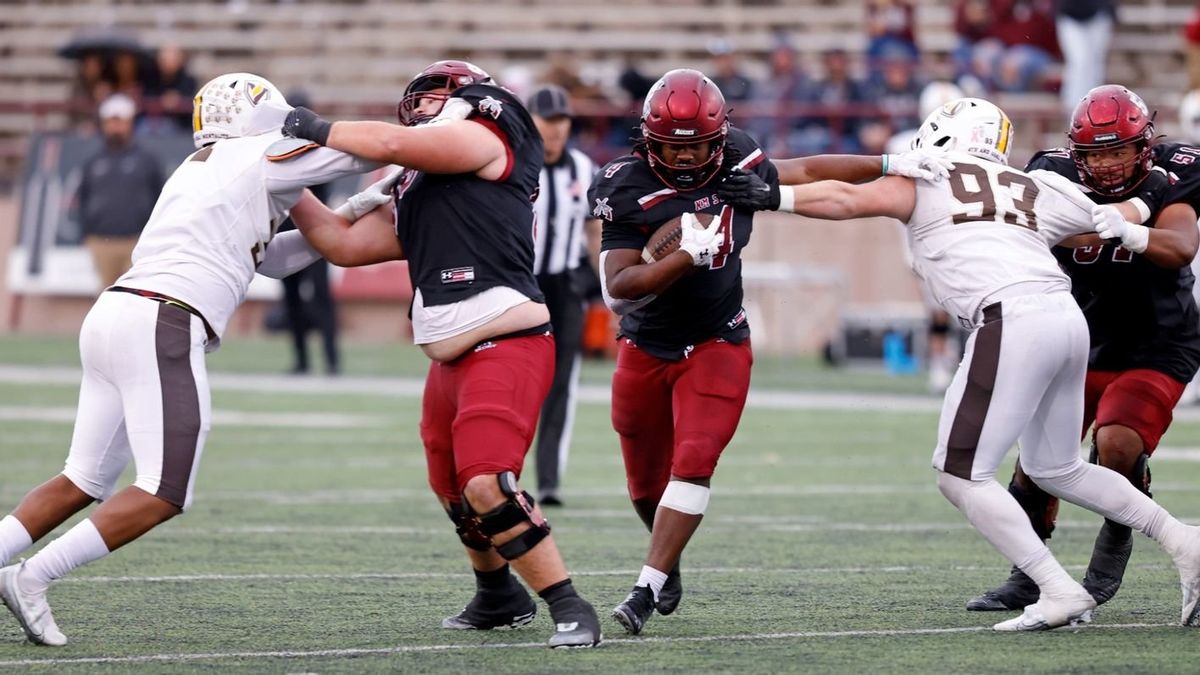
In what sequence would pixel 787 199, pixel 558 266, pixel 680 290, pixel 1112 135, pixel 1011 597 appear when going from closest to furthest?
pixel 787 199 → pixel 680 290 → pixel 1112 135 → pixel 1011 597 → pixel 558 266

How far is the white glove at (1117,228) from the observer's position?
5.77 meters

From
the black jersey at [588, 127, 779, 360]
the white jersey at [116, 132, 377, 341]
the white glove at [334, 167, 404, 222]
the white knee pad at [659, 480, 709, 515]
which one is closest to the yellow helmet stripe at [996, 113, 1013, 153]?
the black jersey at [588, 127, 779, 360]

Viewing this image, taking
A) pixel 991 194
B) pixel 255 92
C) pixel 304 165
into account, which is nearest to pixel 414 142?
pixel 304 165

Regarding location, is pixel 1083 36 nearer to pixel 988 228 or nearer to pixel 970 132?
pixel 970 132

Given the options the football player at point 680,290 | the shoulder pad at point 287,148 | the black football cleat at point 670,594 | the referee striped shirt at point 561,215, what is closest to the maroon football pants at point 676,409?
the football player at point 680,290

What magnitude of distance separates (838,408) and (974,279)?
8.36 metres

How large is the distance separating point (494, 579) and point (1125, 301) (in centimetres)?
234

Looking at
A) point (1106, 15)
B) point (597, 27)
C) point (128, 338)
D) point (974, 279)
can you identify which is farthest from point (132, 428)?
point (597, 27)

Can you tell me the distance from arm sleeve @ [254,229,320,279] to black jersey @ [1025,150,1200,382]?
8.12 ft

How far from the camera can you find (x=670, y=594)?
239 inches

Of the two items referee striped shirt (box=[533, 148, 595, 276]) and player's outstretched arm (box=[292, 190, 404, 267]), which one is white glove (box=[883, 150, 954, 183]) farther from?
referee striped shirt (box=[533, 148, 595, 276])

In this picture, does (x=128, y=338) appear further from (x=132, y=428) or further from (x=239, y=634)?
(x=239, y=634)

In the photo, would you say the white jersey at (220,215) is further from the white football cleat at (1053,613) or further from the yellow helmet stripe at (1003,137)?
the white football cleat at (1053,613)

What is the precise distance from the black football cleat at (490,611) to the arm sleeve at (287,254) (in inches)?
47.4
